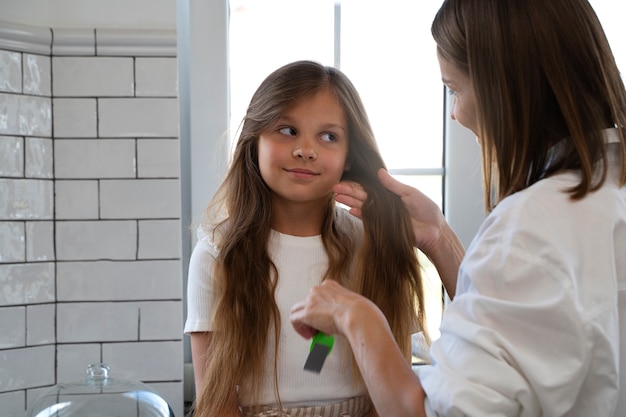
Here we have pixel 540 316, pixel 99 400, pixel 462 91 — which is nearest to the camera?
pixel 540 316

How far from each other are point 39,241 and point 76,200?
0.11 m

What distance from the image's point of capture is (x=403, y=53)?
175 cm

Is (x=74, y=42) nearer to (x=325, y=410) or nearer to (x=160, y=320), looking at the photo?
(x=160, y=320)

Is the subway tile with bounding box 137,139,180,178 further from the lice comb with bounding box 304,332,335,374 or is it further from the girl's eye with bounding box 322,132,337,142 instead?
the lice comb with bounding box 304,332,335,374

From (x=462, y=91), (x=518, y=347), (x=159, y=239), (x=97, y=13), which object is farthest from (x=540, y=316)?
(x=97, y=13)

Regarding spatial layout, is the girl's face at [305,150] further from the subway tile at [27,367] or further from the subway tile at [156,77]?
the subway tile at [27,367]

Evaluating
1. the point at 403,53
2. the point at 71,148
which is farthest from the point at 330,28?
the point at 71,148

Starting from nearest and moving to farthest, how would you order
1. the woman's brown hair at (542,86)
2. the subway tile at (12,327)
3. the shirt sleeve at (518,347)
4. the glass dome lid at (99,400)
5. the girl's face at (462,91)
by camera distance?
the shirt sleeve at (518,347)
the woman's brown hair at (542,86)
the girl's face at (462,91)
the glass dome lid at (99,400)
the subway tile at (12,327)

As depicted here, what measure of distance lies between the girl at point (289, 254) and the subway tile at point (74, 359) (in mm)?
241

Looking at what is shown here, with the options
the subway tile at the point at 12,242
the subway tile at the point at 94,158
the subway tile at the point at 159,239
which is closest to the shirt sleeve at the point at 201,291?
the subway tile at the point at 159,239

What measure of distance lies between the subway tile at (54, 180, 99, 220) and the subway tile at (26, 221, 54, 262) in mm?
34

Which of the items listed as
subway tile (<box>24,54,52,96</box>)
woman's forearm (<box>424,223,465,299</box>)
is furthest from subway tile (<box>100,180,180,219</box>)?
woman's forearm (<box>424,223,465,299</box>)

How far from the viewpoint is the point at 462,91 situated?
39.1 inches

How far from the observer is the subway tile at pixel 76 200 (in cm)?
148
